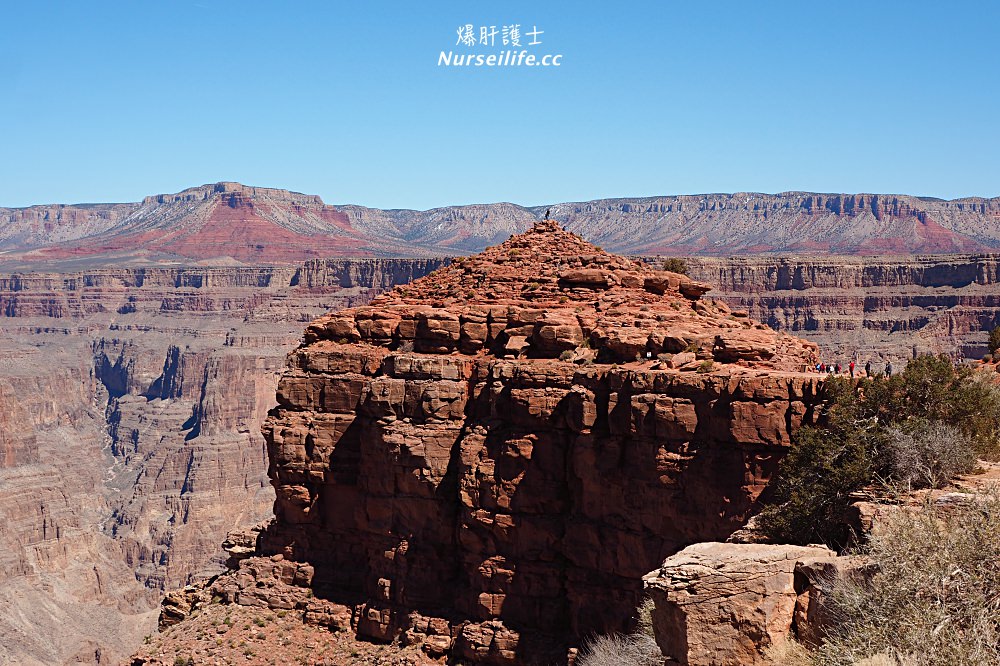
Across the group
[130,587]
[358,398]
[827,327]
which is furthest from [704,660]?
[827,327]

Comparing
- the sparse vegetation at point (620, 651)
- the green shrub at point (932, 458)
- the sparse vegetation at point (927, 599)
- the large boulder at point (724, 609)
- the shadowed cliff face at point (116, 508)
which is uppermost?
the green shrub at point (932, 458)

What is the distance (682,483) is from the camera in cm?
2992

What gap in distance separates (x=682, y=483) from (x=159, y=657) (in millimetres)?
18052

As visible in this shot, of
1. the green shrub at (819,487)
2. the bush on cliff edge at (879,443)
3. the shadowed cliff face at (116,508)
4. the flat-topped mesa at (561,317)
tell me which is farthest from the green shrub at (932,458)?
the shadowed cliff face at (116,508)

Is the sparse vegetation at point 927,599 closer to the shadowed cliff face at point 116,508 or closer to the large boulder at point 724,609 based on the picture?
the large boulder at point 724,609

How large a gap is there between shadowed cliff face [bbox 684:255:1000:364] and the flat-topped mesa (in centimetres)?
9708

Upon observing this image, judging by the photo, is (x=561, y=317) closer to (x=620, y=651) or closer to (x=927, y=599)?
(x=620, y=651)

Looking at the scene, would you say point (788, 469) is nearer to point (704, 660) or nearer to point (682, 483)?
point (682, 483)

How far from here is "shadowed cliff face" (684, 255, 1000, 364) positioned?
459 ft

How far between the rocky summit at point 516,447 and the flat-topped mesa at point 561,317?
83 mm

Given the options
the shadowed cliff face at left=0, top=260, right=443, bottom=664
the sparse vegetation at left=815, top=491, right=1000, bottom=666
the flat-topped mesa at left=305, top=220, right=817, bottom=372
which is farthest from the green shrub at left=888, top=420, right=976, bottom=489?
the shadowed cliff face at left=0, top=260, right=443, bottom=664

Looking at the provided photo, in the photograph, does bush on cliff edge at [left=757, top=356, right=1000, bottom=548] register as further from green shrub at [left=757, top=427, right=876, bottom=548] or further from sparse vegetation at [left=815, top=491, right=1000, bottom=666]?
sparse vegetation at [left=815, top=491, right=1000, bottom=666]

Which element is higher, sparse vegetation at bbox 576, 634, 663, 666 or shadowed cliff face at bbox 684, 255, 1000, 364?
shadowed cliff face at bbox 684, 255, 1000, 364

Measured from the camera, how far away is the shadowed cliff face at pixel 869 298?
459 ft
